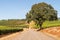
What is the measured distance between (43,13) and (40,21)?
374 centimetres

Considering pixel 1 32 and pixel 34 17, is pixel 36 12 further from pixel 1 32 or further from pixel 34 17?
pixel 1 32

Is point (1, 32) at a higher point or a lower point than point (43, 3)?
lower

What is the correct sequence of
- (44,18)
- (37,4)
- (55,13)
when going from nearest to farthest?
(44,18)
(37,4)
(55,13)

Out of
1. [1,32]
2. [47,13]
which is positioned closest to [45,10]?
[47,13]

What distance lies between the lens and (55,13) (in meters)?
157

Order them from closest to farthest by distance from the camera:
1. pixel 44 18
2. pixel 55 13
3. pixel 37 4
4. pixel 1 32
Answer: pixel 1 32, pixel 44 18, pixel 37 4, pixel 55 13

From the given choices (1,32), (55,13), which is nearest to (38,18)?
(1,32)

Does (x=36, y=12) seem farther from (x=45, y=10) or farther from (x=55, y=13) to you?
(x=55, y=13)

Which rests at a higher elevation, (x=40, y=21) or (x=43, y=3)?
(x=43, y=3)

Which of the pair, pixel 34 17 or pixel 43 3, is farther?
pixel 43 3

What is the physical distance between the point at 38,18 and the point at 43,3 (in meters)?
59.1

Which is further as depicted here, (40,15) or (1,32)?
(40,15)

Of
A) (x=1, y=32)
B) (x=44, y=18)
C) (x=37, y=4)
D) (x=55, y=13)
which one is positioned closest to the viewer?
(x=1, y=32)

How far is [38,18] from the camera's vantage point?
289 feet
